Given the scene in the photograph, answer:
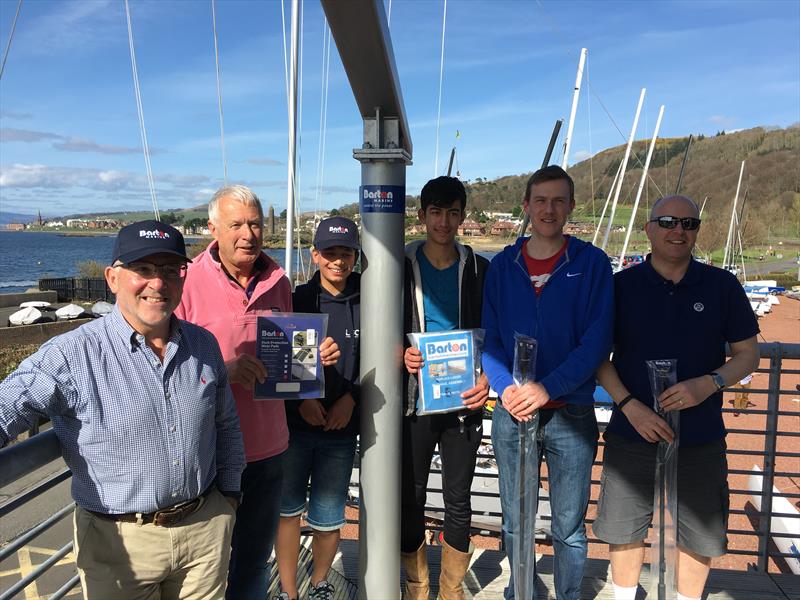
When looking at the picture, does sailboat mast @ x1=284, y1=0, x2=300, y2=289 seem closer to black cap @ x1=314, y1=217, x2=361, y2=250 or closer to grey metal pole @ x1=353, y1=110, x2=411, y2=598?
black cap @ x1=314, y1=217, x2=361, y2=250

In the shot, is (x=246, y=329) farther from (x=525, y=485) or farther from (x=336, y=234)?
(x=525, y=485)

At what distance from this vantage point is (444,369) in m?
2.77

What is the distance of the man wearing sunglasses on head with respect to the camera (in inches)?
105

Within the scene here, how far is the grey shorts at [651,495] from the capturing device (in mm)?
2729

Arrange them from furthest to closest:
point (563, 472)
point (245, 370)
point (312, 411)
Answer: point (312, 411), point (563, 472), point (245, 370)

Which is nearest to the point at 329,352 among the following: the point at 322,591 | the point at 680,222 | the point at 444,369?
the point at 444,369

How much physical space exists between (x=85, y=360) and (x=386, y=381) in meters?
1.29

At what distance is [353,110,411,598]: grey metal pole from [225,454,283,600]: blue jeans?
42 cm

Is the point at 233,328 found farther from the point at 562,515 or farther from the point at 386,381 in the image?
the point at 562,515

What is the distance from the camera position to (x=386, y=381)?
2.70 metres

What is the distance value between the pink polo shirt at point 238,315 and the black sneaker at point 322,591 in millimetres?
975

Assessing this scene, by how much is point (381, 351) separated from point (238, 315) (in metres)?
0.66

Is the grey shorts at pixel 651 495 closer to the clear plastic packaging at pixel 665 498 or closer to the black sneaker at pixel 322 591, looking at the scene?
the clear plastic packaging at pixel 665 498

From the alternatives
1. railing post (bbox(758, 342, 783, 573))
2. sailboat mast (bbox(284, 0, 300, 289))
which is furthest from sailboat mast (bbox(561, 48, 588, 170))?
railing post (bbox(758, 342, 783, 573))
